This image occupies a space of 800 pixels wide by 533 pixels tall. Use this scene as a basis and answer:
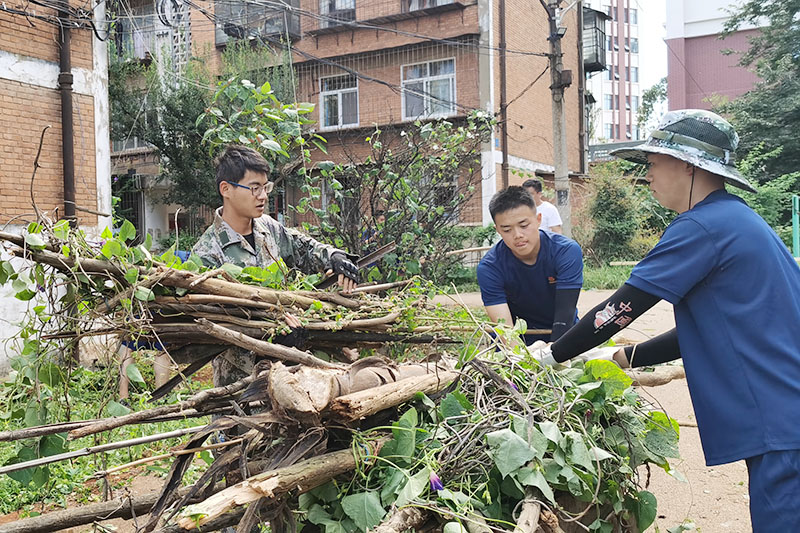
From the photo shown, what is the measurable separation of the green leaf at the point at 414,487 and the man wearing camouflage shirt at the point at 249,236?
1.37 meters

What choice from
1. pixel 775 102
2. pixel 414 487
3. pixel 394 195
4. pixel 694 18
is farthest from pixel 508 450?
pixel 694 18

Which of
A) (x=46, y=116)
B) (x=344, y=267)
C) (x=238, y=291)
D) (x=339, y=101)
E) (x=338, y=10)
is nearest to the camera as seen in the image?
(x=238, y=291)

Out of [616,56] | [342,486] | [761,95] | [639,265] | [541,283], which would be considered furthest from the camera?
[616,56]

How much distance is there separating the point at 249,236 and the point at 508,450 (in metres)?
1.92

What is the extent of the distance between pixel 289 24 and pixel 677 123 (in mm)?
19156

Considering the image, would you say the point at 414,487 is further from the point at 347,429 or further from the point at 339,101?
the point at 339,101

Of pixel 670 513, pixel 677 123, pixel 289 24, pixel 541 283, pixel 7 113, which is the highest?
pixel 289 24

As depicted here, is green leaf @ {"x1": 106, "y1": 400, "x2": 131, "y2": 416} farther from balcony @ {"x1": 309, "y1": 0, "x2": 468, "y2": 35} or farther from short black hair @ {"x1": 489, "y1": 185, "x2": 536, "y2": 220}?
balcony @ {"x1": 309, "y1": 0, "x2": 468, "y2": 35}

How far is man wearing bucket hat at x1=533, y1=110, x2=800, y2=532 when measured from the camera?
190 cm

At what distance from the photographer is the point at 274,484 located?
1.66 meters

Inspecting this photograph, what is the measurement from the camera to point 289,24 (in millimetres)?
19672

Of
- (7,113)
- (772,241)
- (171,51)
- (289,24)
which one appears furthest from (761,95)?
(772,241)

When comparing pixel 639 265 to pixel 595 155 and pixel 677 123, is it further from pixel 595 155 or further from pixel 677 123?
pixel 595 155

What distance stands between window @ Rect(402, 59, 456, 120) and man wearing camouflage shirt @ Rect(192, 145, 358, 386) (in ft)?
48.1
